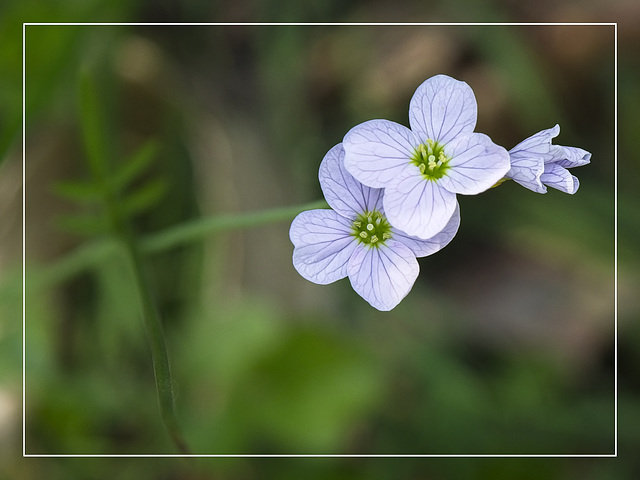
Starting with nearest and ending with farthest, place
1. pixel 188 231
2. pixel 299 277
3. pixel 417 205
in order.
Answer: pixel 417 205
pixel 188 231
pixel 299 277

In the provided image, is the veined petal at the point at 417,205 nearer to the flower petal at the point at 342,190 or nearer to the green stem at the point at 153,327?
the flower petal at the point at 342,190

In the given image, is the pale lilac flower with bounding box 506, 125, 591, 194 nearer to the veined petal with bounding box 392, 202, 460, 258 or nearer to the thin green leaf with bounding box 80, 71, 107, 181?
the veined petal with bounding box 392, 202, 460, 258


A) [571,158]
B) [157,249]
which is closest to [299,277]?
[157,249]

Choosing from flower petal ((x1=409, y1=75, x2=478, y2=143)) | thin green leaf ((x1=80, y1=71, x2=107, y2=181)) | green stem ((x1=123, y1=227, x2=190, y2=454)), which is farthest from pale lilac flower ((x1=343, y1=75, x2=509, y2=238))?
thin green leaf ((x1=80, y1=71, x2=107, y2=181))

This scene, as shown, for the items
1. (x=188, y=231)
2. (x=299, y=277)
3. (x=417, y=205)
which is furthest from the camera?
(x=299, y=277)

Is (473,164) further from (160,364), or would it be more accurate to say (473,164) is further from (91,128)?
(91,128)

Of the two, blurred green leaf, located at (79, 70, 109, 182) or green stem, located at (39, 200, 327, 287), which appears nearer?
green stem, located at (39, 200, 327, 287)

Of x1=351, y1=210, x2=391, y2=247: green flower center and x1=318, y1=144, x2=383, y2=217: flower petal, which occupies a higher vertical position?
x1=318, y1=144, x2=383, y2=217: flower petal
